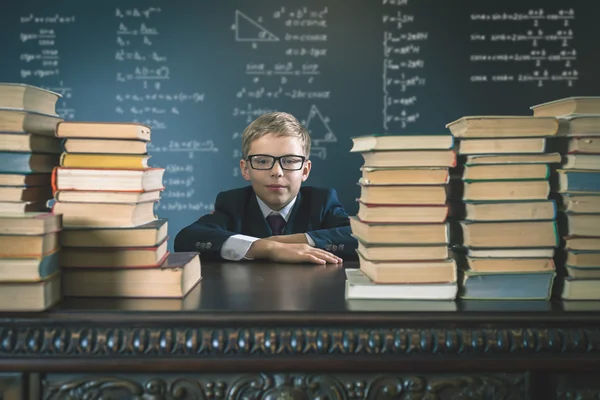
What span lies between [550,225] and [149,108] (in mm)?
2891

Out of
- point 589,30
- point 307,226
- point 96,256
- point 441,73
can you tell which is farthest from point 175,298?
point 589,30

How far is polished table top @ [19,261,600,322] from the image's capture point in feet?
2.61

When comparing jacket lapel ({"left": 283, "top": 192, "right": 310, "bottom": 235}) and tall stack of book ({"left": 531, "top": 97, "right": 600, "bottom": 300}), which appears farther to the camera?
jacket lapel ({"left": 283, "top": 192, "right": 310, "bottom": 235})

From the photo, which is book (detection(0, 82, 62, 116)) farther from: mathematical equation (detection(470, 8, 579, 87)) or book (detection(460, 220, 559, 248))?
mathematical equation (detection(470, 8, 579, 87))

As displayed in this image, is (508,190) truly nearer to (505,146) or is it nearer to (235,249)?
(505,146)

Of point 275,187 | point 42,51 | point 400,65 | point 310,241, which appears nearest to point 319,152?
point 400,65

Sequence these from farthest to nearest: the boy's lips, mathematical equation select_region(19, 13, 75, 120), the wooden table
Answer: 1. mathematical equation select_region(19, 13, 75, 120)
2. the boy's lips
3. the wooden table

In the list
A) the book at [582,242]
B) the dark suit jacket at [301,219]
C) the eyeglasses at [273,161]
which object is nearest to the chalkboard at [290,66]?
the dark suit jacket at [301,219]

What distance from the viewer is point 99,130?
2.99 ft

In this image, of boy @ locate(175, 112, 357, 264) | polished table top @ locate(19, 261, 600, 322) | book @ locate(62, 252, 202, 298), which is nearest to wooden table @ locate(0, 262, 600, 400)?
polished table top @ locate(19, 261, 600, 322)

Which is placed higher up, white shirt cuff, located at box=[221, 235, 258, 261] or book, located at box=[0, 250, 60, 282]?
book, located at box=[0, 250, 60, 282]

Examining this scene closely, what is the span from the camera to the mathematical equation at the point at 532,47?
3.37 meters

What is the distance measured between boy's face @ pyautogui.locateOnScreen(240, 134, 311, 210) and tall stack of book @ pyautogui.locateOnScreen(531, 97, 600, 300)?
1.20 m

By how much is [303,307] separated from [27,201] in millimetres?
495
